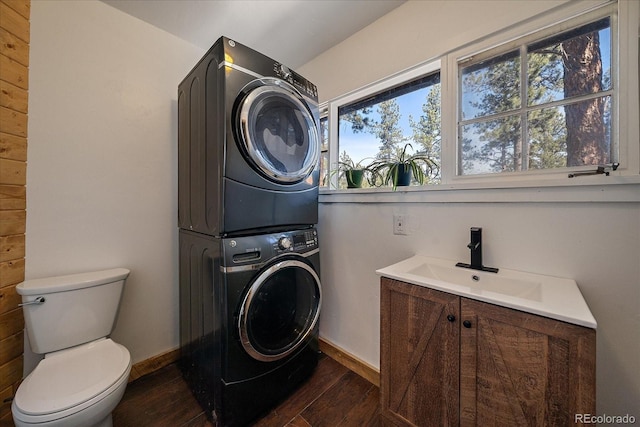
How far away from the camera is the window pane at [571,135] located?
1.00m

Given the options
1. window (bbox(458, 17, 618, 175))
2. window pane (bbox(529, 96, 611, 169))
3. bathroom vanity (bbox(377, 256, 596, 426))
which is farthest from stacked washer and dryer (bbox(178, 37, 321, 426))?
window pane (bbox(529, 96, 611, 169))

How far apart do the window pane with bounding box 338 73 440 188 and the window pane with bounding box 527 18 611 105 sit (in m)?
0.46

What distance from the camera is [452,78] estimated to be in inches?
53.5

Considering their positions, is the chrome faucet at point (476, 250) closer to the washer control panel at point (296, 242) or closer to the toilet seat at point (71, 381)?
the washer control panel at point (296, 242)

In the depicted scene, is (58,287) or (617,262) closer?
(617,262)

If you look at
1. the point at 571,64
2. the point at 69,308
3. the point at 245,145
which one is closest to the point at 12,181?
the point at 69,308

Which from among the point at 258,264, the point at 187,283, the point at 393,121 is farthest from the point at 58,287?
the point at 393,121

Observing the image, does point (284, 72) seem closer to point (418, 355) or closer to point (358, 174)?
point (358, 174)

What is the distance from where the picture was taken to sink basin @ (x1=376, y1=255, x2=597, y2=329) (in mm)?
726

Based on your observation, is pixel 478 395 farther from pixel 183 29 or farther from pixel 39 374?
pixel 183 29

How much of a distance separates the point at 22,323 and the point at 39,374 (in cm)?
45

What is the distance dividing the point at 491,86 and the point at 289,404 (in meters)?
2.17

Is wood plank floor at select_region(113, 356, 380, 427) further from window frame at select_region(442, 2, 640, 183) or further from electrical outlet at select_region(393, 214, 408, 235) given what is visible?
window frame at select_region(442, 2, 640, 183)

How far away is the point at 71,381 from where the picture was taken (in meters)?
1.06
